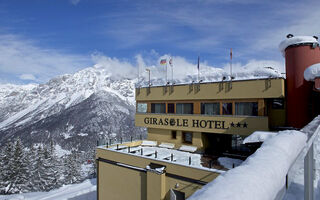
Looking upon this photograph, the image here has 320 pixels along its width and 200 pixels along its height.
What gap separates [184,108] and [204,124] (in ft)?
8.23

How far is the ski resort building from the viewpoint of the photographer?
41.7ft

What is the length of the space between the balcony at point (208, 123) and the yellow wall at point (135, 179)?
5.95m

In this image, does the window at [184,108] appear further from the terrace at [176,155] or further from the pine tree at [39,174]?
the pine tree at [39,174]

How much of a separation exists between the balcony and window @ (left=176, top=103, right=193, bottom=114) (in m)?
0.47

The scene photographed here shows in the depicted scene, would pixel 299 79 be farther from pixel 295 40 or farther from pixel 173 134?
pixel 173 134

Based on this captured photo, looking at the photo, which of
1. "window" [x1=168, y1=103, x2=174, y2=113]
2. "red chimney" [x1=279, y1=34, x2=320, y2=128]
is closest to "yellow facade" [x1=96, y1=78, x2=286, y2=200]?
"window" [x1=168, y1=103, x2=174, y2=113]

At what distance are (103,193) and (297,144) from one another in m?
17.5

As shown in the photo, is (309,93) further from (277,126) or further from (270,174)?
(270,174)

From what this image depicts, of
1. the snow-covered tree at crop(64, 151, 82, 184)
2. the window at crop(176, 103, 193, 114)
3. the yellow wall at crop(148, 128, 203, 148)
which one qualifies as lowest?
the snow-covered tree at crop(64, 151, 82, 184)

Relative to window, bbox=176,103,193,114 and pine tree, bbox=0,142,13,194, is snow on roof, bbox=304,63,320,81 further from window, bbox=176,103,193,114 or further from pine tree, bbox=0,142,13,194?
pine tree, bbox=0,142,13,194

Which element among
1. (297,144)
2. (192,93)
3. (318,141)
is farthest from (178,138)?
(297,144)

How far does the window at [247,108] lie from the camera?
15590 mm

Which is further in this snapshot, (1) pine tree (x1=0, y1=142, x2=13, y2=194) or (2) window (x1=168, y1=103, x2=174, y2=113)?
(1) pine tree (x1=0, y1=142, x2=13, y2=194)

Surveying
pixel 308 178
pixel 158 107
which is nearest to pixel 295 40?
pixel 158 107
